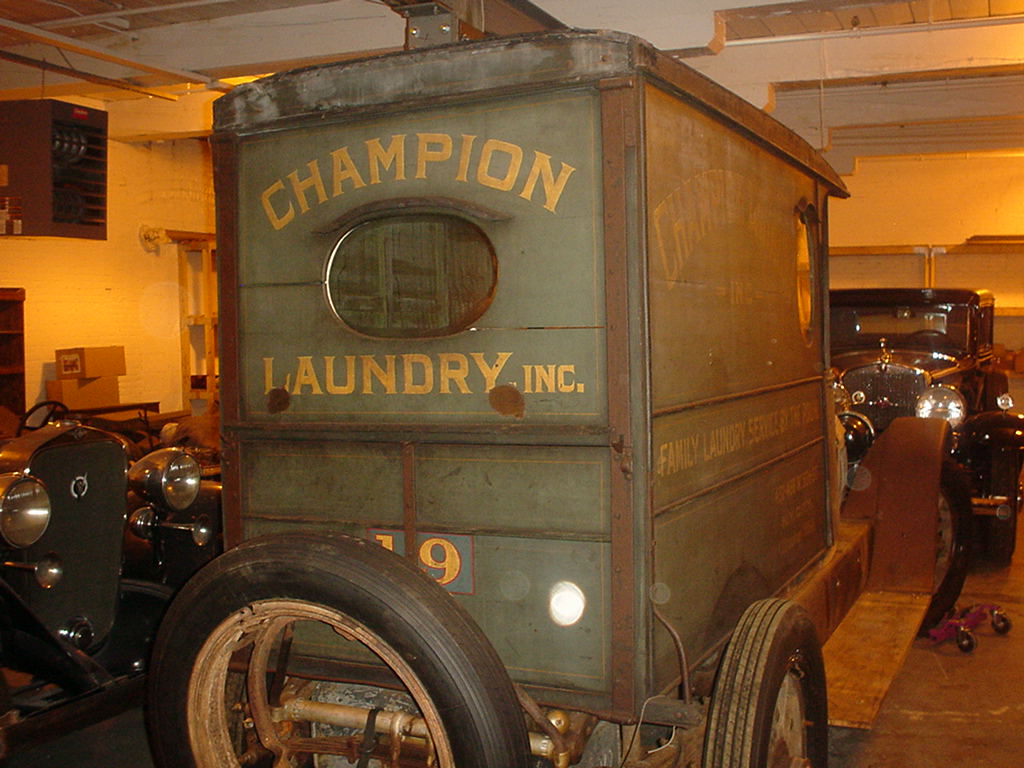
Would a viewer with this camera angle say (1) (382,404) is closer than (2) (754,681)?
No

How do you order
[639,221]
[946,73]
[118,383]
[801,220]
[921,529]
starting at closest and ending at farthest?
[639,221] < [801,220] < [921,529] < [946,73] < [118,383]

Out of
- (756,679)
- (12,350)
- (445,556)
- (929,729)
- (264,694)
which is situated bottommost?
(929,729)

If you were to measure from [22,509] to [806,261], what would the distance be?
10.0 ft

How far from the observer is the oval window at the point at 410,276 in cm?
251

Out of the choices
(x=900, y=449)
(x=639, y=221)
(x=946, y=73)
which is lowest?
(x=900, y=449)

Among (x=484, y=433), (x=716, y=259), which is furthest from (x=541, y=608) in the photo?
(x=716, y=259)

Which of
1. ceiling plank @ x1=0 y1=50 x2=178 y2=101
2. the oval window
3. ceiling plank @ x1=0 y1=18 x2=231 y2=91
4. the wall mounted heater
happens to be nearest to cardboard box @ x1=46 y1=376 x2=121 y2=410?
the wall mounted heater

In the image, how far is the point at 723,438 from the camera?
2859mm

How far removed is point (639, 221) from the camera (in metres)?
2.27

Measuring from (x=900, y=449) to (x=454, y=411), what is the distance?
9.59 ft

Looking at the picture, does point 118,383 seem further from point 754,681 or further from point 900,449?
point 754,681

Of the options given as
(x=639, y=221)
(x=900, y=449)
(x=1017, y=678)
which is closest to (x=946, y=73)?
(x=900, y=449)

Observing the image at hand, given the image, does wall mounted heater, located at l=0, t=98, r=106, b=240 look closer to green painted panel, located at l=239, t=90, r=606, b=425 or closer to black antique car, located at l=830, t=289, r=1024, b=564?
green painted panel, located at l=239, t=90, r=606, b=425

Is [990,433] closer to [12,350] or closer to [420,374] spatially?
[420,374]
